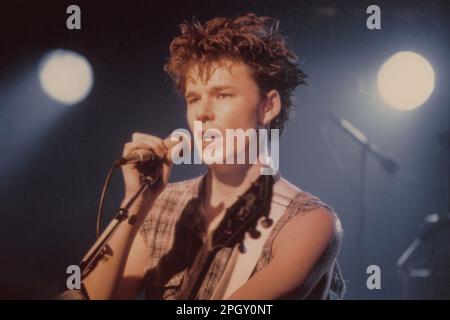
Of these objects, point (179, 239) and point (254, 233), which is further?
point (179, 239)

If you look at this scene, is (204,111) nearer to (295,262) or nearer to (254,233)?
(254,233)

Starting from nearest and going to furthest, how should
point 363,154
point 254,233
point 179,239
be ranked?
point 254,233
point 179,239
point 363,154

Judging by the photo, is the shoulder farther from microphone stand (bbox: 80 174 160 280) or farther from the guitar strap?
microphone stand (bbox: 80 174 160 280)

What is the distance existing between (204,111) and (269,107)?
26 centimetres

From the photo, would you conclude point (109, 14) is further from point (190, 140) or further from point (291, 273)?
point (291, 273)

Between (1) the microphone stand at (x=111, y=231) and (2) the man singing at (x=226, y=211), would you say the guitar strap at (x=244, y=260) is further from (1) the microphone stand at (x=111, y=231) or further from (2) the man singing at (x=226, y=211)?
(1) the microphone stand at (x=111, y=231)

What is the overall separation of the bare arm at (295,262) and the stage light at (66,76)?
3.42 ft

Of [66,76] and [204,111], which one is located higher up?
[66,76]

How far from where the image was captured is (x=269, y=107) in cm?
221

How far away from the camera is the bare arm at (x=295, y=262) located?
198 cm

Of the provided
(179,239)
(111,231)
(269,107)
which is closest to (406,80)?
(269,107)

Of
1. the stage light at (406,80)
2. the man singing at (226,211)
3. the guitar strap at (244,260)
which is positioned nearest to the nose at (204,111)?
the man singing at (226,211)

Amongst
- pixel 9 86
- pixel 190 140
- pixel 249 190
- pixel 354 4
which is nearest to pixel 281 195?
pixel 249 190

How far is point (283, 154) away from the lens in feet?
7.39
